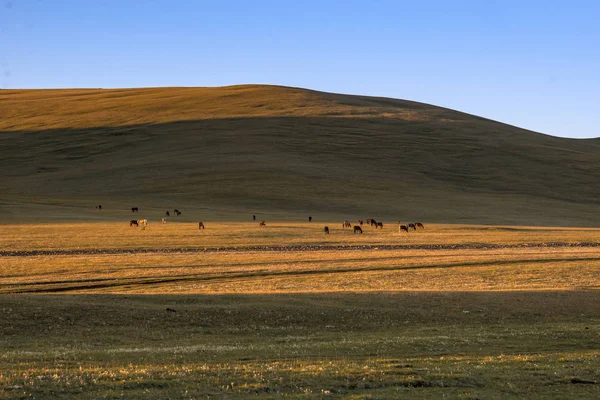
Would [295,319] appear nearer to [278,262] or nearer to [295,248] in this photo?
[278,262]

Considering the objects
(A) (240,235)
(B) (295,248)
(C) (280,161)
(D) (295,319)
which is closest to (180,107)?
(C) (280,161)

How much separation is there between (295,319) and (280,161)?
265 ft

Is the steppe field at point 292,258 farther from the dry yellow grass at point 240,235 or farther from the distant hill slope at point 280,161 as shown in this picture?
the distant hill slope at point 280,161

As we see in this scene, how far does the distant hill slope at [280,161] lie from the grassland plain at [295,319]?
27.5m

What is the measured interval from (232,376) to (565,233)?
5038 centimetres

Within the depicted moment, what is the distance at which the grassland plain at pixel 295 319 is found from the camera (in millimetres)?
11914

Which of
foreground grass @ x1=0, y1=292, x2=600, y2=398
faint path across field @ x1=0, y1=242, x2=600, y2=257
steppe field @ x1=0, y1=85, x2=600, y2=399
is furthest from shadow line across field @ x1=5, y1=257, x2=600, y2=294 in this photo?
faint path across field @ x1=0, y1=242, x2=600, y2=257

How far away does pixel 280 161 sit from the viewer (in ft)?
335

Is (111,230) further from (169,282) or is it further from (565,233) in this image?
(565,233)

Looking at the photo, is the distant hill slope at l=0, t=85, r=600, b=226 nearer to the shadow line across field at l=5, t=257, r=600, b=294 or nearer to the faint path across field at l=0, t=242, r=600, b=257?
the faint path across field at l=0, t=242, r=600, b=257

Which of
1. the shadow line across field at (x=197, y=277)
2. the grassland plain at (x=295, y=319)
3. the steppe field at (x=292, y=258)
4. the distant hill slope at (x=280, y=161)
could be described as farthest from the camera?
the distant hill slope at (x=280, y=161)

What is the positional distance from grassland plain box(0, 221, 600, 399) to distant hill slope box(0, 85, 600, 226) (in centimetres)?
2754

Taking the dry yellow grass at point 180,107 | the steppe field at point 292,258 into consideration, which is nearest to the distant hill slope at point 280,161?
the dry yellow grass at point 180,107

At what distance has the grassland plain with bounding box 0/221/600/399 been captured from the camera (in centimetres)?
1191
